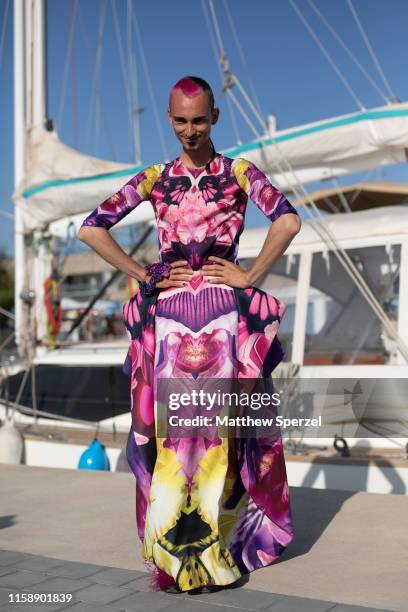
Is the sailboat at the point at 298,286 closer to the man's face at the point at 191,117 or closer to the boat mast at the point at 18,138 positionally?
the boat mast at the point at 18,138

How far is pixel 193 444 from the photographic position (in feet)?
10.8

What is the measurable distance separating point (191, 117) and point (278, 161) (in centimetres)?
644

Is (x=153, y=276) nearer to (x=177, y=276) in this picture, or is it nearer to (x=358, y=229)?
(x=177, y=276)

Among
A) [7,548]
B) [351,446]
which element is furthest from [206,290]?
[351,446]

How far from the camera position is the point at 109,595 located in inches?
122

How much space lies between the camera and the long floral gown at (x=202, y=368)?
3264 millimetres

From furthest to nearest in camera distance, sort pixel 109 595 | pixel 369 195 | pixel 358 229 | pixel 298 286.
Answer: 1. pixel 369 195
2. pixel 298 286
3. pixel 358 229
4. pixel 109 595

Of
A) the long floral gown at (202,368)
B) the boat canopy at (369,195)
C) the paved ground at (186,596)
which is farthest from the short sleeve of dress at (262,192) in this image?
the boat canopy at (369,195)

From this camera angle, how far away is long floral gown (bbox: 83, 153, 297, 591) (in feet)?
10.7

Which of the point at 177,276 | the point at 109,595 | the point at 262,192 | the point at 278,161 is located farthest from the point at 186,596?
the point at 278,161

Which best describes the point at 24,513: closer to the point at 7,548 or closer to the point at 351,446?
the point at 7,548

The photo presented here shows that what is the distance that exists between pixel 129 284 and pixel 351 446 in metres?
7.42

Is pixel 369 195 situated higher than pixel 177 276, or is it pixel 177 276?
pixel 369 195

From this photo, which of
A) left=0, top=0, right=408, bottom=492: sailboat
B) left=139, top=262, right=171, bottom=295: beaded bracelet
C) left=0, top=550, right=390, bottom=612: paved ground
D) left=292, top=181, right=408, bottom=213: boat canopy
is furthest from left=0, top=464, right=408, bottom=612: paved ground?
left=292, top=181, right=408, bottom=213: boat canopy
